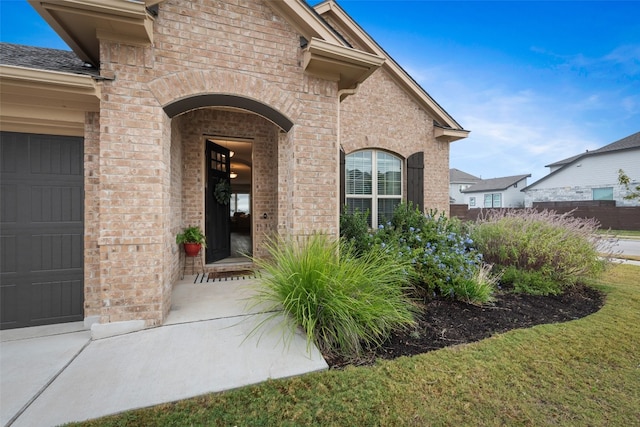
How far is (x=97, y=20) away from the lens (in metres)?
2.81

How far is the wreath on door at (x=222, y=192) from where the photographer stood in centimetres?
605

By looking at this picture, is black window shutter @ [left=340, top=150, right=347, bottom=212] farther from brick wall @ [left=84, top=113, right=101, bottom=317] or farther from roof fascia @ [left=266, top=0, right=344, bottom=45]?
brick wall @ [left=84, top=113, right=101, bottom=317]

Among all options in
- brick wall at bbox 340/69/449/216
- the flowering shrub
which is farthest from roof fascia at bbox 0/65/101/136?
brick wall at bbox 340/69/449/216

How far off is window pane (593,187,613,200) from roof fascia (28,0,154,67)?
2811 cm

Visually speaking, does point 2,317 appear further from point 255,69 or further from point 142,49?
point 255,69

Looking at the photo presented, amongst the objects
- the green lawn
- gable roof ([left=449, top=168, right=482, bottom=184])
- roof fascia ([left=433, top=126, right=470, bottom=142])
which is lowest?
the green lawn

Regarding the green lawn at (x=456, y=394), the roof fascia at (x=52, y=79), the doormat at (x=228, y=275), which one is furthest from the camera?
the doormat at (x=228, y=275)

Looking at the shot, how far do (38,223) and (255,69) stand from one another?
3442 millimetres

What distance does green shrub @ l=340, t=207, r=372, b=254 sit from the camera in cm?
467

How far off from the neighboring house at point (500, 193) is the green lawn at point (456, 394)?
99.8ft

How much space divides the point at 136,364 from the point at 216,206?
159 inches

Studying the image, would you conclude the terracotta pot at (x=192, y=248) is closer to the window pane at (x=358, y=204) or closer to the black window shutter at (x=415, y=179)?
the window pane at (x=358, y=204)

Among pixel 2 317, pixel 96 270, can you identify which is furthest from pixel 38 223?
pixel 2 317

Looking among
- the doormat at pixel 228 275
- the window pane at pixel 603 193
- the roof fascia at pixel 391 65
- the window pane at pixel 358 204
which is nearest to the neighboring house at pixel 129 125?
the doormat at pixel 228 275
